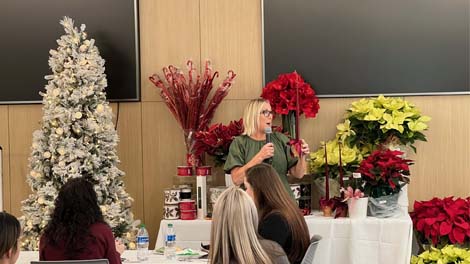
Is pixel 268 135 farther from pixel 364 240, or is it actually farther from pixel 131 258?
pixel 131 258

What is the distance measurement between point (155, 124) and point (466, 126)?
2417 millimetres

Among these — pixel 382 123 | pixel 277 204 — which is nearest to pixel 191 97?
pixel 382 123

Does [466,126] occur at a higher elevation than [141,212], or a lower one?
higher

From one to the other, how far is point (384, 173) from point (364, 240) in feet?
1.53

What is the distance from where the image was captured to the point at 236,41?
18.7ft

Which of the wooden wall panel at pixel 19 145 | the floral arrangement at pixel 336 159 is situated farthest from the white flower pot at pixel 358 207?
the wooden wall panel at pixel 19 145

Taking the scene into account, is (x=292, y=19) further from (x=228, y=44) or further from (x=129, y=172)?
(x=129, y=172)

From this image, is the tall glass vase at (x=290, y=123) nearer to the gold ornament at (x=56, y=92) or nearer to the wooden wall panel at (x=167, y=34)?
the wooden wall panel at (x=167, y=34)

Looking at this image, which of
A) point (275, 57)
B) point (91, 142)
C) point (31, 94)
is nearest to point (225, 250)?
point (91, 142)

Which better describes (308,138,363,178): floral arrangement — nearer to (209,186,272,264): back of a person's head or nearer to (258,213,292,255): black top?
(258,213,292,255): black top

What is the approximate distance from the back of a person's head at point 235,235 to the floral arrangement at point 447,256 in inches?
94.5

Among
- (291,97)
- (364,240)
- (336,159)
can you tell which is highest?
(291,97)

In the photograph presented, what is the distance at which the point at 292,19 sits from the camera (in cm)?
561

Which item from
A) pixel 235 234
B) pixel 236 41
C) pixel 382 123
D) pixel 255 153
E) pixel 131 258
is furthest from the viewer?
Answer: pixel 236 41
